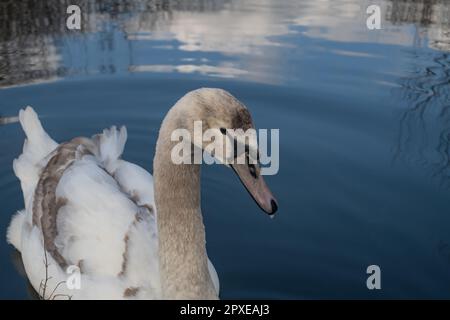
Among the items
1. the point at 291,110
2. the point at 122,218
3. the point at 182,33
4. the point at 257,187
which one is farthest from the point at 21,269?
the point at 182,33

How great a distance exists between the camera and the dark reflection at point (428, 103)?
20.8 feet

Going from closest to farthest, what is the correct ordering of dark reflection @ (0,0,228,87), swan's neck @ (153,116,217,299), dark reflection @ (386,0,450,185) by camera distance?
swan's neck @ (153,116,217,299)
dark reflection @ (386,0,450,185)
dark reflection @ (0,0,228,87)

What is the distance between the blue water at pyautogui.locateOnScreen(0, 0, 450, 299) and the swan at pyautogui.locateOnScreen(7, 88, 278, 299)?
511 millimetres

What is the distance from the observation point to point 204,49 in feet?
31.3

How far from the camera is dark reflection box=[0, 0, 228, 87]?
27.6ft

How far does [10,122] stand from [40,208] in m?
2.79

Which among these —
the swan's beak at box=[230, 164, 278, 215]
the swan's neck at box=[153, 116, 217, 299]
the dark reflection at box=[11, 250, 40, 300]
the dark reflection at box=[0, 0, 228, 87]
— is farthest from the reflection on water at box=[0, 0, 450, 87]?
the swan's beak at box=[230, 164, 278, 215]

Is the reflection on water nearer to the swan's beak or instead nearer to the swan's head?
the swan's head

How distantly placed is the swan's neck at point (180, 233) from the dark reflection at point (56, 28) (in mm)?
5211

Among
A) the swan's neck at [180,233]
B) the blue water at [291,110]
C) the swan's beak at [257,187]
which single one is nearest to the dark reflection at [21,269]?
the blue water at [291,110]

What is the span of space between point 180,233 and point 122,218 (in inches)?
26.6

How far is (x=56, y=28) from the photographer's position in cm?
1011

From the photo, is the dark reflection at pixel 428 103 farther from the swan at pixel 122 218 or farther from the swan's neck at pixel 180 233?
the swan's neck at pixel 180 233

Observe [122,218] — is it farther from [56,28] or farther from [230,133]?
[56,28]
